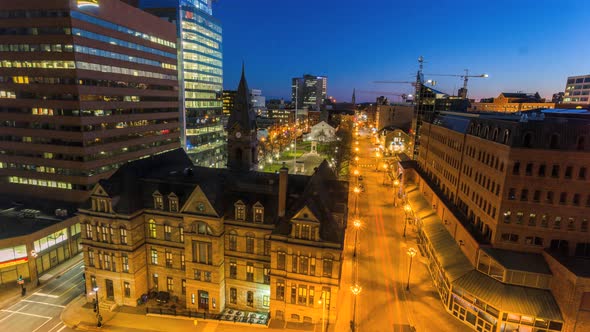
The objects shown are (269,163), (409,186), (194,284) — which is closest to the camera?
(194,284)

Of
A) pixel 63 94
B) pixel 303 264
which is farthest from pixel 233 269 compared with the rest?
pixel 63 94

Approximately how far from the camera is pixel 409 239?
199 feet

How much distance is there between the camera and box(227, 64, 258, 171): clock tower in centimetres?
4828

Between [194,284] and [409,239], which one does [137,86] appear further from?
[409,239]

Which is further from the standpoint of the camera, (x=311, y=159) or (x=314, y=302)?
(x=311, y=159)

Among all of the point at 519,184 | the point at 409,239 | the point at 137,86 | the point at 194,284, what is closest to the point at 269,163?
the point at 137,86

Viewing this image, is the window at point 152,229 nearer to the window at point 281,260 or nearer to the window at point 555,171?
the window at point 281,260

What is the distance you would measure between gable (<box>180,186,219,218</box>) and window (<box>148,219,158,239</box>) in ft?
20.9

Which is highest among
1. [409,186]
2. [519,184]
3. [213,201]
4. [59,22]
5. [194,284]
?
[59,22]

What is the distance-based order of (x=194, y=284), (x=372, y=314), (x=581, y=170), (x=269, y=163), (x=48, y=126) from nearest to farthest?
(x=581, y=170), (x=372, y=314), (x=194, y=284), (x=48, y=126), (x=269, y=163)

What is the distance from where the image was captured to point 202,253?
1644 inches

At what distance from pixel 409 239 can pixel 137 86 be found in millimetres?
71332

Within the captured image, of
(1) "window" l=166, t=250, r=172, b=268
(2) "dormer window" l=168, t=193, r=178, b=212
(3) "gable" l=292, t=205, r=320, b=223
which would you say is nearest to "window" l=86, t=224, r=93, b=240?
(1) "window" l=166, t=250, r=172, b=268

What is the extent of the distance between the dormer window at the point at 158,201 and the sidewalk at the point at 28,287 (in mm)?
23476
